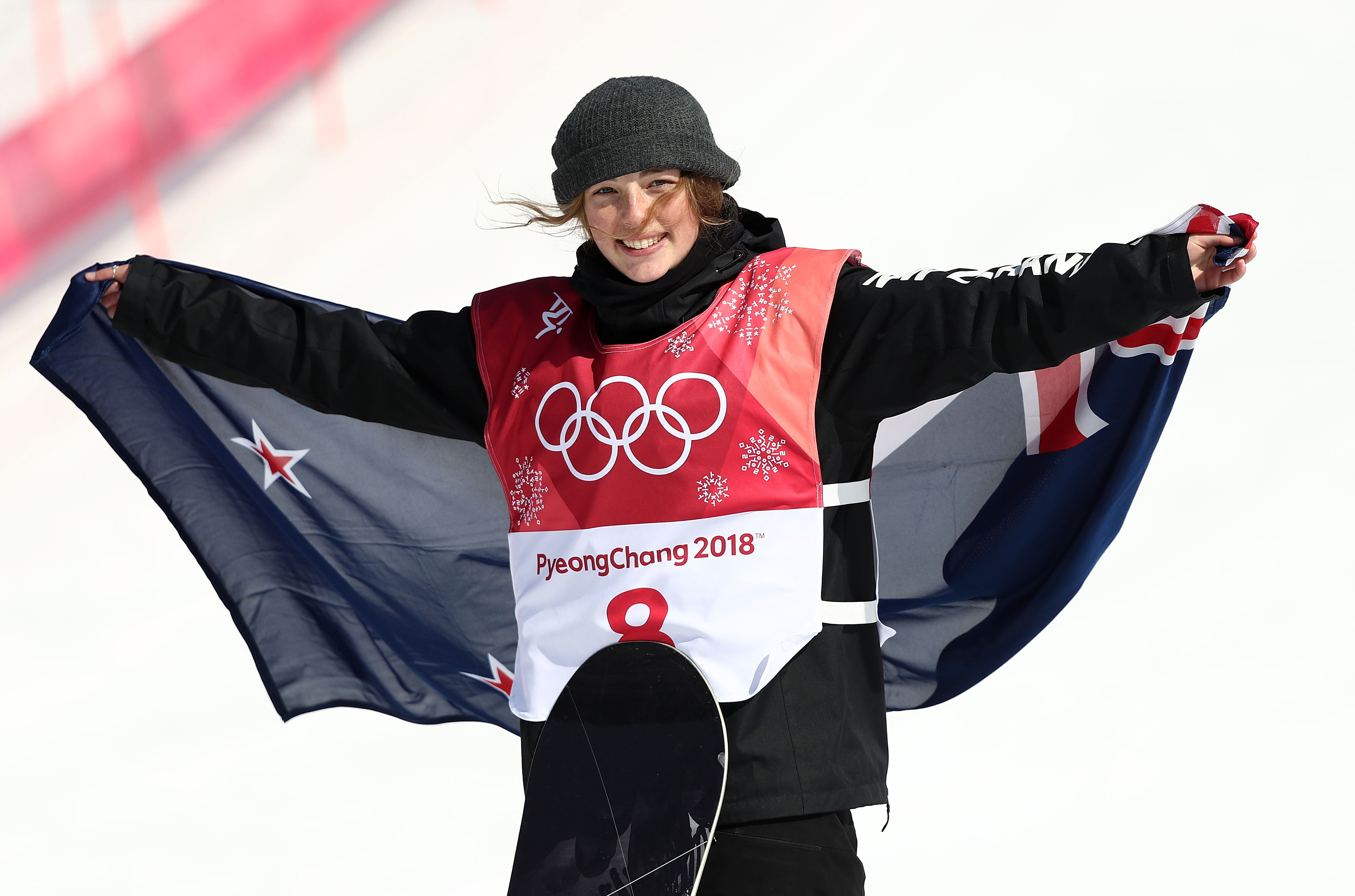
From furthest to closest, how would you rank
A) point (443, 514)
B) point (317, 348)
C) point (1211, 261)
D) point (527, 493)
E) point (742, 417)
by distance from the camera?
point (443, 514), point (317, 348), point (527, 493), point (742, 417), point (1211, 261)

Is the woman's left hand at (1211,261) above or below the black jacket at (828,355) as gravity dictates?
above

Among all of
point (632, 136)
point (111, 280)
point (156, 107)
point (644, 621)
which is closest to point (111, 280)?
point (111, 280)

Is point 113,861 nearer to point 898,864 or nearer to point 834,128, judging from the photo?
point 898,864

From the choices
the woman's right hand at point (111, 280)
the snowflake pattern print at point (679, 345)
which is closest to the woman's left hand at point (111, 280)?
the woman's right hand at point (111, 280)

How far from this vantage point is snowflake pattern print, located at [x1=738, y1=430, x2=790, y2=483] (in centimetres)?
153

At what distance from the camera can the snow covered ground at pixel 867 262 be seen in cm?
288

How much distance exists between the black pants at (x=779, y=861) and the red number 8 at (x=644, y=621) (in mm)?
235

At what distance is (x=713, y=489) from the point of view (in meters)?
1.53

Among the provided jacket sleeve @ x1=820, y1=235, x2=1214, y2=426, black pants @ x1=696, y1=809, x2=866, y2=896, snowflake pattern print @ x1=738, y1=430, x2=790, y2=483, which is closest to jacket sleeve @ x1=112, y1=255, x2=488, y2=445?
snowflake pattern print @ x1=738, y1=430, x2=790, y2=483

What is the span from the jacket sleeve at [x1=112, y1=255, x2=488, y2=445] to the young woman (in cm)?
9

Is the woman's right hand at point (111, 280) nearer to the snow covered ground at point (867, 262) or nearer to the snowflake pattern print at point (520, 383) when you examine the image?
the snowflake pattern print at point (520, 383)

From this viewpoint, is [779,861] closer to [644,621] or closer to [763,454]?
[644,621]

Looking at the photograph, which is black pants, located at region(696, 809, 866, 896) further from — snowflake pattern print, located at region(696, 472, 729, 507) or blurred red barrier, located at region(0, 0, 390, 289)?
blurred red barrier, located at region(0, 0, 390, 289)

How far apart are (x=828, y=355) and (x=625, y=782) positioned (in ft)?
1.84
